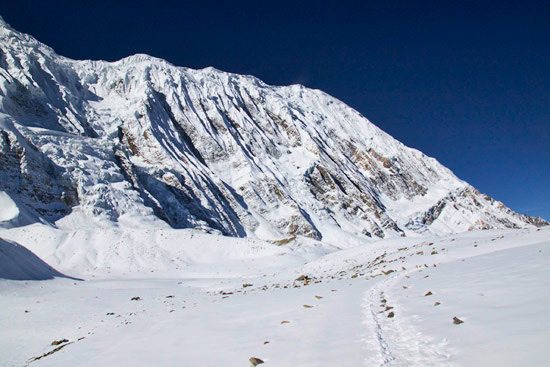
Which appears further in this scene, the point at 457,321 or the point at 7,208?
the point at 7,208

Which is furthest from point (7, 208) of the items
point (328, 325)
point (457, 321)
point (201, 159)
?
point (457, 321)

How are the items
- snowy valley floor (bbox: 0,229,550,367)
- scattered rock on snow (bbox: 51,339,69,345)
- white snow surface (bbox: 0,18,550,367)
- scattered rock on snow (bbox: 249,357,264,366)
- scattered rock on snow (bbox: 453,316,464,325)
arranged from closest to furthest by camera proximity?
snowy valley floor (bbox: 0,229,550,367)
scattered rock on snow (bbox: 249,357,264,366)
scattered rock on snow (bbox: 453,316,464,325)
white snow surface (bbox: 0,18,550,367)
scattered rock on snow (bbox: 51,339,69,345)

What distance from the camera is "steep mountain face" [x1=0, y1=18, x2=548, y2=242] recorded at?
5544cm

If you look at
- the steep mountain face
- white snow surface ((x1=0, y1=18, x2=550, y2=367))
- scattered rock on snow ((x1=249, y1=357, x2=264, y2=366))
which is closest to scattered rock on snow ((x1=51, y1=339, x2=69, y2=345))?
white snow surface ((x1=0, y1=18, x2=550, y2=367))

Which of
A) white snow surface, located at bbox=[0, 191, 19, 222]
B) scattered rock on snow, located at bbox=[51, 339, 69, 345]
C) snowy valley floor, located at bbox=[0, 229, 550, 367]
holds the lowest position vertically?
scattered rock on snow, located at bbox=[51, 339, 69, 345]

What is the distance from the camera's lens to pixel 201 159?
3610 inches

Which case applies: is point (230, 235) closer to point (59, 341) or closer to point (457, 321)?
point (59, 341)

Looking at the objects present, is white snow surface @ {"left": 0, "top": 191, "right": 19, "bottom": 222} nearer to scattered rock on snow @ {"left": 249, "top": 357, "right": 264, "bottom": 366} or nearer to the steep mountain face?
the steep mountain face

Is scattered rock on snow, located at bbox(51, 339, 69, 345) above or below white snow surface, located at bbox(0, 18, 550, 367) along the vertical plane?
below

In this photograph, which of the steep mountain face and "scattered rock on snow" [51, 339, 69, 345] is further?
the steep mountain face

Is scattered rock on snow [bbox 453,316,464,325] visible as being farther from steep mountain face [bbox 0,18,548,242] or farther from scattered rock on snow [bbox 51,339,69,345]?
steep mountain face [bbox 0,18,548,242]

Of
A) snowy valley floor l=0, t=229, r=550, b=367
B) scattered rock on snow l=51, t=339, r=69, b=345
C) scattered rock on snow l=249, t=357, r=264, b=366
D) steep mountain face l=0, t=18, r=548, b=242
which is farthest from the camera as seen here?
steep mountain face l=0, t=18, r=548, b=242

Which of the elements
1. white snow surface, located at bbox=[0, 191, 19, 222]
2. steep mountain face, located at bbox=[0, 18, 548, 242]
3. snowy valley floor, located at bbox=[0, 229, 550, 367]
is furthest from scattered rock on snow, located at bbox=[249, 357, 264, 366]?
steep mountain face, located at bbox=[0, 18, 548, 242]

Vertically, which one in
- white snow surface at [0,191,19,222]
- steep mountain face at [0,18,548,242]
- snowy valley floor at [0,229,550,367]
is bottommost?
snowy valley floor at [0,229,550,367]
